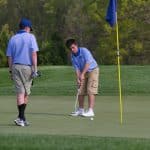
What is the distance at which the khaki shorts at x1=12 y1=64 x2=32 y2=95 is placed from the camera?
10.9 meters

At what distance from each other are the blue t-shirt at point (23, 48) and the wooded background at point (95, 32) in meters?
33.3

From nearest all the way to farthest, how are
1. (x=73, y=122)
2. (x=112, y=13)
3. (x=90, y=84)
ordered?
(x=73, y=122)
(x=112, y=13)
(x=90, y=84)

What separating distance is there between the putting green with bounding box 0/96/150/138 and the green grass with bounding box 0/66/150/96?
1926mm

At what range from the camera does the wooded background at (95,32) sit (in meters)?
50.3

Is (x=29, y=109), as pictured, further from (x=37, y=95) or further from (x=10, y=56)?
(x=37, y=95)

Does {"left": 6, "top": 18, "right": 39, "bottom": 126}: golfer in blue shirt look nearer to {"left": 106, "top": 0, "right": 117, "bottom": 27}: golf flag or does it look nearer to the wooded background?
{"left": 106, "top": 0, "right": 117, "bottom": 27}: golf flag

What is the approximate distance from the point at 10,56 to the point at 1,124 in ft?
4.12

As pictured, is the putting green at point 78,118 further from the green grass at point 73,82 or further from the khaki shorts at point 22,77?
the green grass at point 73,82

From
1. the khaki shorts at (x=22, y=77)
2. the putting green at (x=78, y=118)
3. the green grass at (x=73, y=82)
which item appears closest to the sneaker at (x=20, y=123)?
the putting green at (x=78, y=118)

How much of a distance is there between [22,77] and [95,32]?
146 ft

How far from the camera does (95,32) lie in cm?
5525

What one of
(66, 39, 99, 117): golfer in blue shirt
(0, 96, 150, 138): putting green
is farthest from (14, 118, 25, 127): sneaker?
(66, 39, 99, 117): golfer in blue shirt

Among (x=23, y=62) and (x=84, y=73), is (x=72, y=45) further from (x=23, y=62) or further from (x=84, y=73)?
(x=23, y=62)

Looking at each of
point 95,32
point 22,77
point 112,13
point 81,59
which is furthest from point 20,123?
point 95,32
